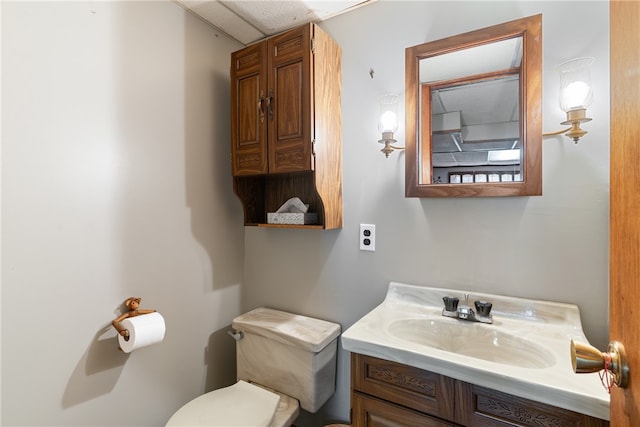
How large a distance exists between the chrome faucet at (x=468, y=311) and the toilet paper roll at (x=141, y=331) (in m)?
1.19

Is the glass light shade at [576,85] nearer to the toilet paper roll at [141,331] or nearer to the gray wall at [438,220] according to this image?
the gray wall at [438,220]

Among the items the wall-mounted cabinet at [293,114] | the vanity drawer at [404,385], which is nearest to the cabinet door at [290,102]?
the wall-mounted cabinet at [293,114]

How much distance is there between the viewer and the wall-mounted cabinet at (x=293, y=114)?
54.1 inches

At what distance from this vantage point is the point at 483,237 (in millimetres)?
1252

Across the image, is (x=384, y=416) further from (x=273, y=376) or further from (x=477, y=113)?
(x=477, y=113)

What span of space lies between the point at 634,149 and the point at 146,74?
1.64 metres

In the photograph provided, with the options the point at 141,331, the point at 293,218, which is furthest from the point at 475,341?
the point at 141,331

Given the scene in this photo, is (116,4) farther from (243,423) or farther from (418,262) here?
(243,423)

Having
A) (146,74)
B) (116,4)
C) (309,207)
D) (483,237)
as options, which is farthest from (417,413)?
(116,4)

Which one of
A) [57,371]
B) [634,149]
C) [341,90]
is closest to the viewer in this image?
[634,149]

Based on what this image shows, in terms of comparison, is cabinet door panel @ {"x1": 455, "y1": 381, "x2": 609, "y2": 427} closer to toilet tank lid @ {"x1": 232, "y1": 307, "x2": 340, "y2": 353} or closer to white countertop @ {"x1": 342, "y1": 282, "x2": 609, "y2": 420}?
white countertop @ {"x1": 342, "y1": 282, "x2": 609, "y2": 420}

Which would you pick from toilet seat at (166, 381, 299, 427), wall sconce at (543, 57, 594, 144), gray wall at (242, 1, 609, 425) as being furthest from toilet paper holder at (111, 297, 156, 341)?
wall sconce at (543, 57, 594, 144)

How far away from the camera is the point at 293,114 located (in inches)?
55.5

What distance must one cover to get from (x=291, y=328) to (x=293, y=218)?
54cm
